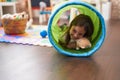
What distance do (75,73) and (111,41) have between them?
0.78 m

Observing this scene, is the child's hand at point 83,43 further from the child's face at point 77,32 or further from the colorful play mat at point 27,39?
the colorful play mat at point 27,39

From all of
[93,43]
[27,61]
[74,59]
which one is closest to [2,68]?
[27,61]

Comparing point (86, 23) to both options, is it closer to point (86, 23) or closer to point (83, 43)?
point (86, 23)

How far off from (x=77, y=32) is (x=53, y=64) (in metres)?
0.35

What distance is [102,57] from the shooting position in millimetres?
1371

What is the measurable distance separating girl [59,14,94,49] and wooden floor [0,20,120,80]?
11cm

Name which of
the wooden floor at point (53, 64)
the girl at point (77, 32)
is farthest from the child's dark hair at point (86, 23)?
the wooden floor at point (53, 64)

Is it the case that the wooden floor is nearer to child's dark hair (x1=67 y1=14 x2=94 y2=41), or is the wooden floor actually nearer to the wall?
child's dark hair (x1=67 y1=14 x2=94 y2=41)

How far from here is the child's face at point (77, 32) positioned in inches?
57.9

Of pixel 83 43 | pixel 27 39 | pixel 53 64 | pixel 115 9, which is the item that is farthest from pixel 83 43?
pixel 115 9

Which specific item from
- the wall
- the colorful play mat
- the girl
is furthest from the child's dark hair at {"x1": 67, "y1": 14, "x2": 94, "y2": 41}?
the wall

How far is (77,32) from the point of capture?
1473mm

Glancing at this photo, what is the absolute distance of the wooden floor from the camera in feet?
3.53

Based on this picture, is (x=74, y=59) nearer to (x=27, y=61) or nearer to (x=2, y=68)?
(x=27, y=61)
